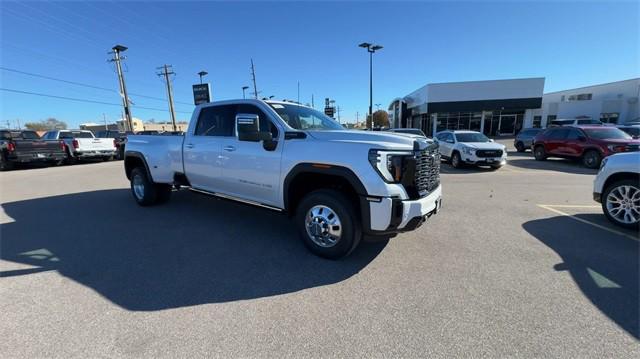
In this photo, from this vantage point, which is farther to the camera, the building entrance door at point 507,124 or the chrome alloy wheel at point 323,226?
the building entrance door at point 507,124

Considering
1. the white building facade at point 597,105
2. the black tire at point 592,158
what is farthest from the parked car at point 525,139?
the white building facade at point 597,105

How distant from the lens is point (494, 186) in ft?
27.6

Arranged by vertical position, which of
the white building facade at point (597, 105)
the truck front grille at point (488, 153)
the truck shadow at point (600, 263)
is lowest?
the truck shadow at point (600, 263)

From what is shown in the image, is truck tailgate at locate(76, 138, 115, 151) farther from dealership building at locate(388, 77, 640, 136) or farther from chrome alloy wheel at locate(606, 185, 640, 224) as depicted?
dealership building at locate(388, 77, 640, 136)

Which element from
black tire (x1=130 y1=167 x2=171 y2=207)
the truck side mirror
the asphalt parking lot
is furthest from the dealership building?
the truck side mirror

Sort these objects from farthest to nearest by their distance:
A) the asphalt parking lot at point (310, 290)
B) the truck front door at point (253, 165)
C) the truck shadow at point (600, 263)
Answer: the truck front door at point (253, 165)
the truck shadow at point (600, 263)
the asphalt parking lot at point (310, 290)

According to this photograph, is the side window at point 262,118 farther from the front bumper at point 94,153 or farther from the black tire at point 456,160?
the front bumper at point 94,153

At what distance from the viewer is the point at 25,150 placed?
13.6 m

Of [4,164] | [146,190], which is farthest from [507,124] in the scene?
[4,164]

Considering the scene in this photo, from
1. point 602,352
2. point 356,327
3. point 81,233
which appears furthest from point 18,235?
point 602,352

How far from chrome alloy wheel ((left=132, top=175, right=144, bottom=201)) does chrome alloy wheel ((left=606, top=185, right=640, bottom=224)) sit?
8633mm

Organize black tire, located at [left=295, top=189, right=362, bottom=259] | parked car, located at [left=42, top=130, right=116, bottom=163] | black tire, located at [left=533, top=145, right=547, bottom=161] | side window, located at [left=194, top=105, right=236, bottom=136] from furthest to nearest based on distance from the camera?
parked car, located at [left=42, top=130, right=116, bottom=163], black tire, located at [left=533, top=145, right=547, bottom=161], side window, located at [left=194, top=105, right=236, bottom=136], black tire, located at [left=295, top=189, right=362, bottom=259]

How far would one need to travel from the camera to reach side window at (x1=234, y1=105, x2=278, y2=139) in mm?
4102

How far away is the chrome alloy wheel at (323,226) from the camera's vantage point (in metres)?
3.54
